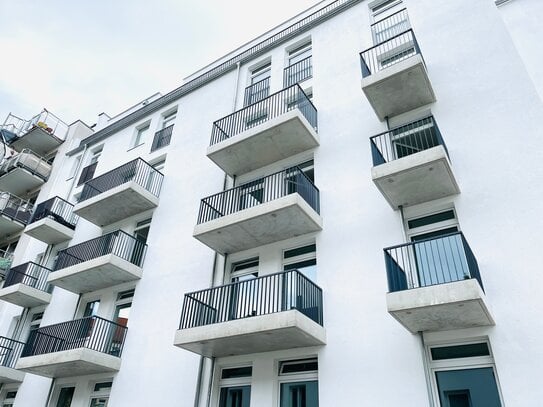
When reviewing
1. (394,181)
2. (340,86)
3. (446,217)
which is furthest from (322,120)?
(446,217)

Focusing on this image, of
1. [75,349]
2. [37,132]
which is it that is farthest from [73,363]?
[37,132]

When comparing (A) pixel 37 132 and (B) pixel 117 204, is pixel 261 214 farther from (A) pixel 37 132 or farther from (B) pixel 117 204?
(A) pixel 37 132

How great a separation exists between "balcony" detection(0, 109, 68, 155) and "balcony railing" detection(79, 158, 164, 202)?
36.7 feet

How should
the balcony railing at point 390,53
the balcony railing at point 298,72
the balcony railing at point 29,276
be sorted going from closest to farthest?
the balcony railing at point 390,53, the balcony railing at point 298,72, the balcony railing at point 29,276

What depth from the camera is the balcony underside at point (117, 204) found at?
14.6m

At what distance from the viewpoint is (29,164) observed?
23.5 metres

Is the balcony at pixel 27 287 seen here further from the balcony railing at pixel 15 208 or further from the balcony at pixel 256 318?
the balcony at pixel 256 318

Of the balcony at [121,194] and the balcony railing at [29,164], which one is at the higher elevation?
the balcony railing at [29,164]

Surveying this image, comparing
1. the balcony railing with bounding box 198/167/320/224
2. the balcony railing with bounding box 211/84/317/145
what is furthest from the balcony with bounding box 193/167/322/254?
the balcony railing with bounding box 211/84/317/145

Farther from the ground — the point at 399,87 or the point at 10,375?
the point at 399,87

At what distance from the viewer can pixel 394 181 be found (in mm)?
8891

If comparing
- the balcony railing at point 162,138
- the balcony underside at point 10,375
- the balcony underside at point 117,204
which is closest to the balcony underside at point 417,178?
the balcony underside at point 117,204

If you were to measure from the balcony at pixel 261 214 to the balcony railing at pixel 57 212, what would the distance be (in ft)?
30.5

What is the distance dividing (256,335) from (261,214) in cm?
306
